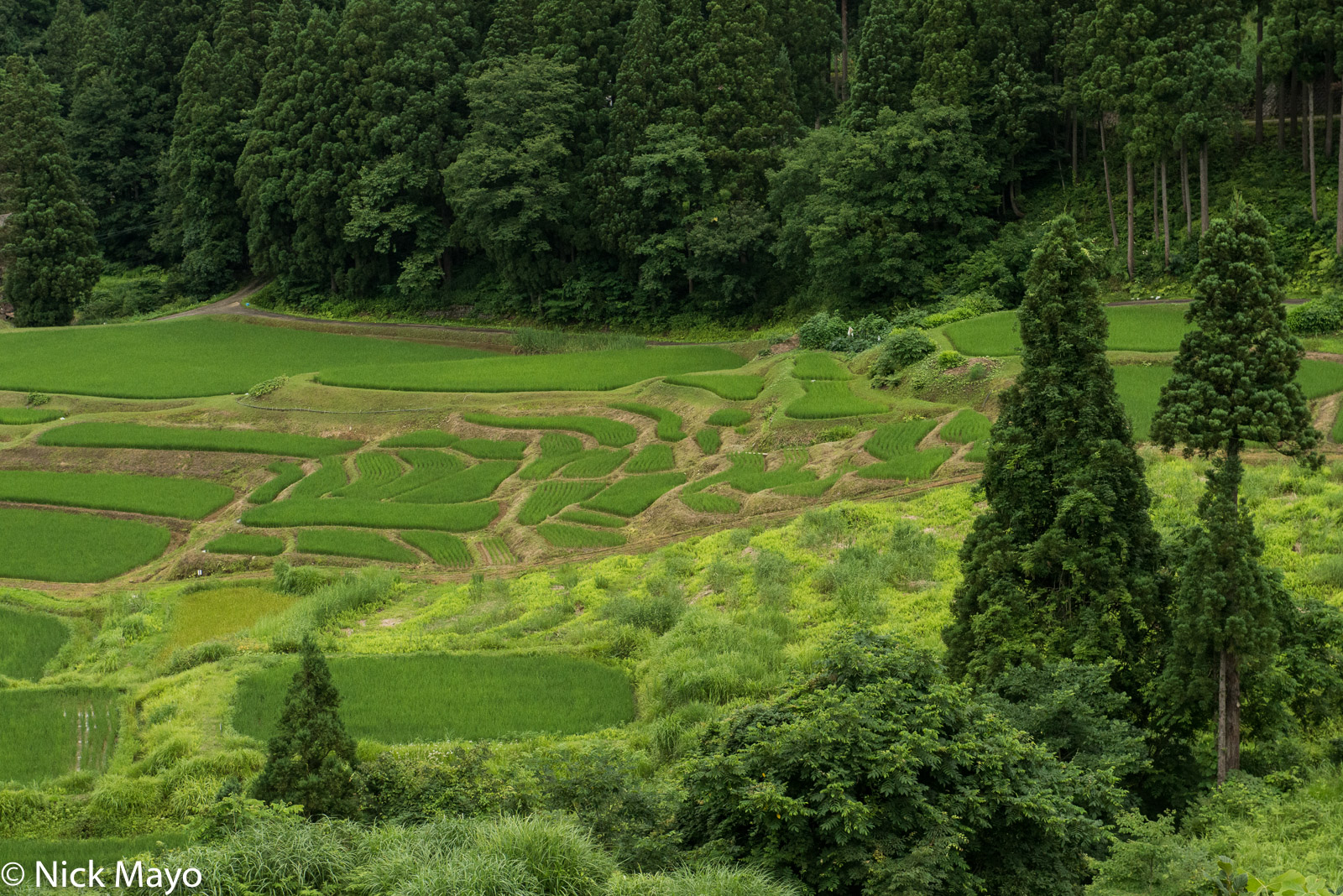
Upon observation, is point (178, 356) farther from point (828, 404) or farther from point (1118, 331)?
point (1118, 331)

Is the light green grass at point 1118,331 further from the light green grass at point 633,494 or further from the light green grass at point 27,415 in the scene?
the light green grass at point 27,415

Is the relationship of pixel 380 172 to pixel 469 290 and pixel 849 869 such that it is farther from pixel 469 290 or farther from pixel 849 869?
Result: pixel 849 869

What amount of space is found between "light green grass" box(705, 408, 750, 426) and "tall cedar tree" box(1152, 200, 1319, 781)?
1956 centimetres

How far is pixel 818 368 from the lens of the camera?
34531mm

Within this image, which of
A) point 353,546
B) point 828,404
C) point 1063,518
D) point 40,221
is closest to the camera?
point 1063,518

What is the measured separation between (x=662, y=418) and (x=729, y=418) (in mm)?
2289

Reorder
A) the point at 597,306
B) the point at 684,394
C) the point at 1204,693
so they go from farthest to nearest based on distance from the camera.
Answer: the point at 597,306 < the point at 684,394 < the point at 1204,693

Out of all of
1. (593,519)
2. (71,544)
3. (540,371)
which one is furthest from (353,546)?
(540,371)

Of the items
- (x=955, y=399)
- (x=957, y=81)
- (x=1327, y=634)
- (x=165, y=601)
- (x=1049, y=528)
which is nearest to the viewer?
(x=1327, y=634)

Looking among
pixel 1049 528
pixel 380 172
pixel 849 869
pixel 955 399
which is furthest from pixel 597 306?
pixel 849 869

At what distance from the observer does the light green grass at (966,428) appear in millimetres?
27047

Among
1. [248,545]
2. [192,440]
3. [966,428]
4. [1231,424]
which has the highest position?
[1231,424]

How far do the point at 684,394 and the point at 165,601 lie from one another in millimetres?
16206

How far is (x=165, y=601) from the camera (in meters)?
24.4
